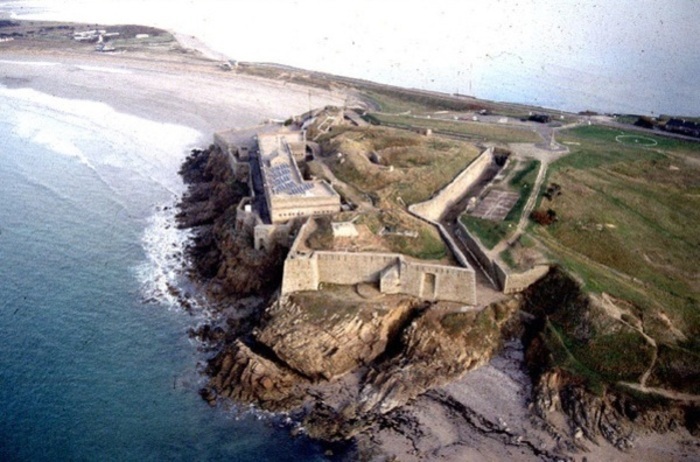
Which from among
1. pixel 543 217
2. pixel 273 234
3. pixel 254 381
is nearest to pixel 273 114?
pixel 273 234

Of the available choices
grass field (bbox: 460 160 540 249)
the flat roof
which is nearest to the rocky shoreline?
grass field (bbox: 460 160 540 249)

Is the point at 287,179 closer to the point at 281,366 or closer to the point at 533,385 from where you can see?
the point at 281,366

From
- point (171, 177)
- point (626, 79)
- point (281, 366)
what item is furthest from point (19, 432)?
point (626, 79)

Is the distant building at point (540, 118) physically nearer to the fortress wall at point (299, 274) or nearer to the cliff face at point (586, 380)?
the cliff face at point (586, 380)

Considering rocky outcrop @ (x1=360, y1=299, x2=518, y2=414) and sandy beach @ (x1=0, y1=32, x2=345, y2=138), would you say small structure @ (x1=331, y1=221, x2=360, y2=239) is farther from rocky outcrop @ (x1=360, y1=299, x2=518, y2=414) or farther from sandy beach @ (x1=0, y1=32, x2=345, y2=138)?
sandy beach @ (x1=0, y1=32, x2=345, y2=138)

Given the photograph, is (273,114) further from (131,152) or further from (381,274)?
(381,274)
